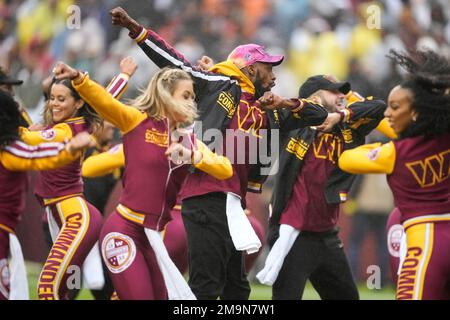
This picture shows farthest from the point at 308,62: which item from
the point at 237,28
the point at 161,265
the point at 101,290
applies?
the point at 161,265

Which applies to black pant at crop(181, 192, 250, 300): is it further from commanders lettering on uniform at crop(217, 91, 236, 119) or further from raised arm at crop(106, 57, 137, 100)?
raised arm at crop(106, 57, 137, 100)

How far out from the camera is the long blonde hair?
7.46m

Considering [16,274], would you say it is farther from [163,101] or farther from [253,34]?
[253,34]

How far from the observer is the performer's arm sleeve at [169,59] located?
26.4 ft

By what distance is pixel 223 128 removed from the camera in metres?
8.12

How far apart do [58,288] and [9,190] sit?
1.39 meters

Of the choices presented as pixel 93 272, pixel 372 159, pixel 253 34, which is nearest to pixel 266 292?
pixel 93 272

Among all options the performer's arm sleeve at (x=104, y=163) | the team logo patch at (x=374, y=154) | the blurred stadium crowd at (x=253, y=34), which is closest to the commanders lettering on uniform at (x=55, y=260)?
the performer's arm sleeve at (x=104, y=163)

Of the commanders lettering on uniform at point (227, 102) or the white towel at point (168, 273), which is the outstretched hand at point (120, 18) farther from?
the white towel at point (168, 273)

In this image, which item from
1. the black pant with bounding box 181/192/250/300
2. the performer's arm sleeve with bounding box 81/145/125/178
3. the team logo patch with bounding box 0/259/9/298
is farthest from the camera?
the performer's arm sleeve with bounding box 81/145/125/178

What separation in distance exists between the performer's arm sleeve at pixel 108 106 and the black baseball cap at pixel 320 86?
2296 millimetres

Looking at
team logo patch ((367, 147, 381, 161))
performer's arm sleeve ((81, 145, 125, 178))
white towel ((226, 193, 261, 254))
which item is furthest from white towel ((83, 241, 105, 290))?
team logo patch ((367, 147, 381, 161))

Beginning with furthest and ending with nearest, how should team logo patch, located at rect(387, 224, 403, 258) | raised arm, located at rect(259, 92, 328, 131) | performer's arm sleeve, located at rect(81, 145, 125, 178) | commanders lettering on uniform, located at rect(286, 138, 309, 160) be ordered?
1. team logo patch, located at rect(387, 224, 403, 258)
2. performer's arm sleeve, located at rect(81, 145, 125, 178)
3. commanders lettering on uniform, located at rect(286, 138, 309, 160)
4. raised arm, located at rect(259, 92, 328, 131)

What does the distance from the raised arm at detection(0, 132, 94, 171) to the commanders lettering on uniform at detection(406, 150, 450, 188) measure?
2.25 meters
